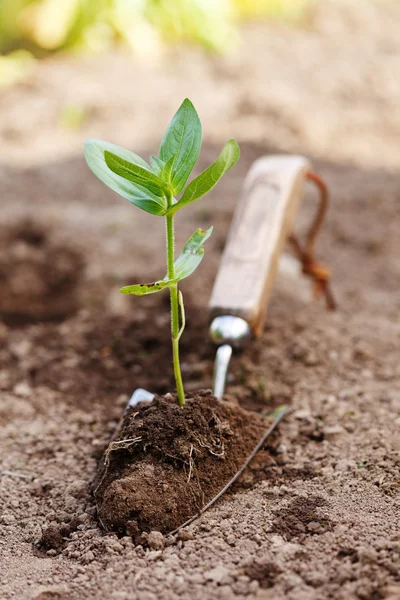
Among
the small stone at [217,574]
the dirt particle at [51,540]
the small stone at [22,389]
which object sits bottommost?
the dirt particle at [51,540]

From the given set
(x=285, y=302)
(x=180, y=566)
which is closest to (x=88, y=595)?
(x=180, y=566)

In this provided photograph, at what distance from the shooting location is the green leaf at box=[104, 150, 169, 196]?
125 cm

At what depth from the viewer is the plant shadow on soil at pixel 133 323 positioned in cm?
188

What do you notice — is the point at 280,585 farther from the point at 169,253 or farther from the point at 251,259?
the point at 251,259

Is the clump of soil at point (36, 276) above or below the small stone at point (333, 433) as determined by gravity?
above

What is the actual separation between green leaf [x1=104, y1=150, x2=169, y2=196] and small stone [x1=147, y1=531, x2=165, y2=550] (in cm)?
68

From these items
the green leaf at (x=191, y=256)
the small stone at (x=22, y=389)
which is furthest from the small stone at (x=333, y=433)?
the small stone at (x=22, y=389)

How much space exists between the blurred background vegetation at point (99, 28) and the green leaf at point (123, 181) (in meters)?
3.49

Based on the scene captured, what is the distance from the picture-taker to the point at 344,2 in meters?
6.07

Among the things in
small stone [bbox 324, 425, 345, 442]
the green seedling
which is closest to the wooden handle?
small stone [bbox 324, 425, 345, 442]

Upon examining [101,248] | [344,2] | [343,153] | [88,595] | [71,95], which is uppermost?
[344,2]

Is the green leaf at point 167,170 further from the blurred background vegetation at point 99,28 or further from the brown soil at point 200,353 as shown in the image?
the blurred background vegetation at point 99,28

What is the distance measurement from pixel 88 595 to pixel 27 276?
1.61m

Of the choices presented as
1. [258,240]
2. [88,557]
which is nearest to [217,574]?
[88,557]
